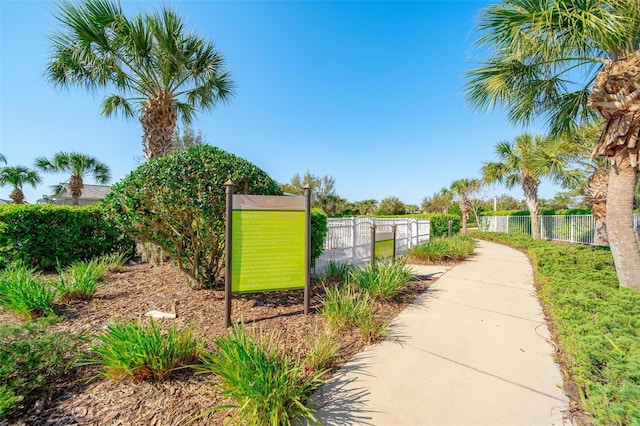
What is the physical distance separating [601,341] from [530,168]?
50.0 ft

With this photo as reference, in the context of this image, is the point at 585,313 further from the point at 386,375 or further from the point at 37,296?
the point at 37,296

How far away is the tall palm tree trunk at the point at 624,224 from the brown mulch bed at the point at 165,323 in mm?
3132

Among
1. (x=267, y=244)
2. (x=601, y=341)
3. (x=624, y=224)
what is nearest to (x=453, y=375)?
(x=601, y=341)

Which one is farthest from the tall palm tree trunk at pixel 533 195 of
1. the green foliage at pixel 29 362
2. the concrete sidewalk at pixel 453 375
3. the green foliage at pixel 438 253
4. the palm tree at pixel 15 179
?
the palm tree at pixel 15 179

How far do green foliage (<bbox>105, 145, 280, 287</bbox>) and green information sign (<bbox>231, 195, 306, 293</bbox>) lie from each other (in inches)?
24.4

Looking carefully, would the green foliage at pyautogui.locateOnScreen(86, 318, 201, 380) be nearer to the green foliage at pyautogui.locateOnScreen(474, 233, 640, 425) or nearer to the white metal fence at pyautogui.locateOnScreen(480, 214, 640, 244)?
the green foliage at pyautogui.locateOnScreen(474, 233, 640, 425)

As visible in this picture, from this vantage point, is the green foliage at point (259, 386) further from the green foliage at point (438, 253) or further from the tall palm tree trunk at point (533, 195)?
the tall palm tree trunk at point (533, 195)

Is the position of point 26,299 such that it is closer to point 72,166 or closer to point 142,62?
point 142,62

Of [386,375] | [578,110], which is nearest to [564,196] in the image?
[578,110]

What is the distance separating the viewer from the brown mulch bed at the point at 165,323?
1866mm

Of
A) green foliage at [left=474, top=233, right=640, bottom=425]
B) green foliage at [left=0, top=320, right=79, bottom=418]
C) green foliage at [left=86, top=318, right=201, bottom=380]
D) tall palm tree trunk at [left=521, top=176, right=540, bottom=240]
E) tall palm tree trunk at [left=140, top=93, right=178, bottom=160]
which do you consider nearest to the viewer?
green foliage at [left=474, top=233, right=640, bottom=425]

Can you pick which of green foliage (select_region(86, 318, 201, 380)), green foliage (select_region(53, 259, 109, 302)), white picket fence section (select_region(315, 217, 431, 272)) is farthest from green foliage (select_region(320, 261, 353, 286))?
green foliage (select_region(53, 259, 109, 302))

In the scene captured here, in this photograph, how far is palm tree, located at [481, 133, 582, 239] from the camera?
12242 millimetres

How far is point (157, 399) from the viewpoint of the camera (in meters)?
2.01
